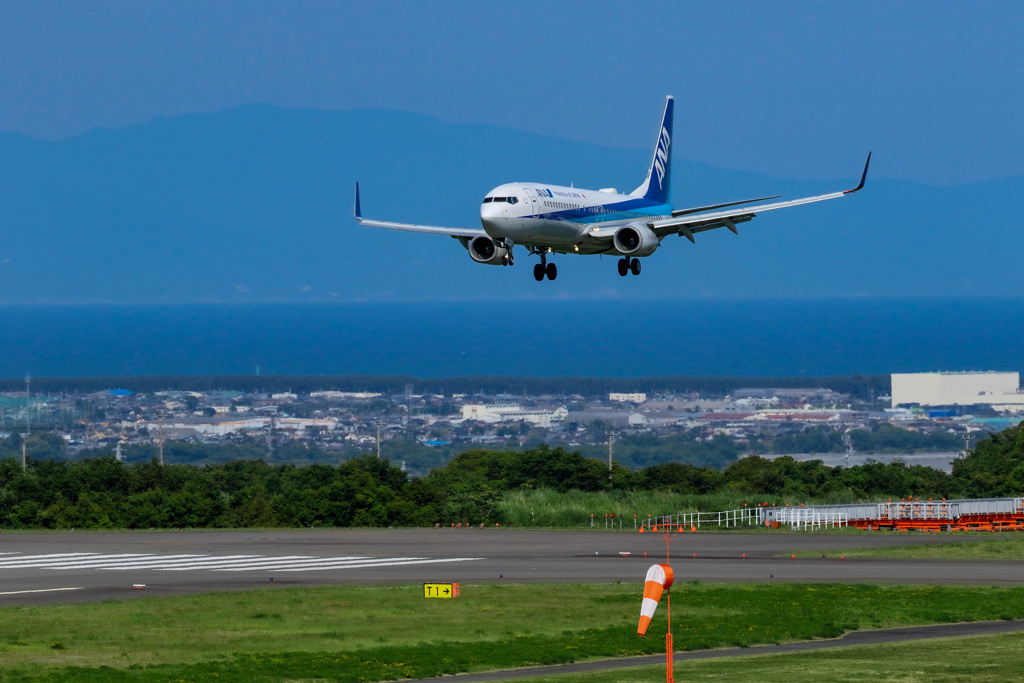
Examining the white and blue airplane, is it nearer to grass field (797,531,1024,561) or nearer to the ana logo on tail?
the ana logo on tail

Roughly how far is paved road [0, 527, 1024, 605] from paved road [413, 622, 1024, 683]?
34.0 feet

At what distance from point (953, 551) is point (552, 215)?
879 inches

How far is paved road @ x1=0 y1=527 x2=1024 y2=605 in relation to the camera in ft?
177

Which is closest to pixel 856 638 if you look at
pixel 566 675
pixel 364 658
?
pixel 566 675

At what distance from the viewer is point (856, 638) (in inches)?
1661

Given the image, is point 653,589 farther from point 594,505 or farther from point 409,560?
point 594,505

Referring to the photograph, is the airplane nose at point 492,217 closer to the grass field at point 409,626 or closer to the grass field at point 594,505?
the grass field at point 409,626

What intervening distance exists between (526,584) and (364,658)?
1520 cm

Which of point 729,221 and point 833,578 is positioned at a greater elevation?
point 729,221

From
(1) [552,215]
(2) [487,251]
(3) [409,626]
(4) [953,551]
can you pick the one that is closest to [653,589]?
(3) [409,626]

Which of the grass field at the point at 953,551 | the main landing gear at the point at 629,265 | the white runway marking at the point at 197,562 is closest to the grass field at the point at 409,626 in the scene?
the white runway marking at the point at 197,562

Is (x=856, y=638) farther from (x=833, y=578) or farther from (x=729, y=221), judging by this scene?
(x=729, y=221)

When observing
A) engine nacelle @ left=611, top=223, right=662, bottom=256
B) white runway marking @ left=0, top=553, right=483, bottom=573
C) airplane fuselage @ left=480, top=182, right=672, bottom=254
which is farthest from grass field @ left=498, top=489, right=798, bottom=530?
engine nacelle @ left=611, top=223, right=662, bottom=256

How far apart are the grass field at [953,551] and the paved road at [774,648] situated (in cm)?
1827
